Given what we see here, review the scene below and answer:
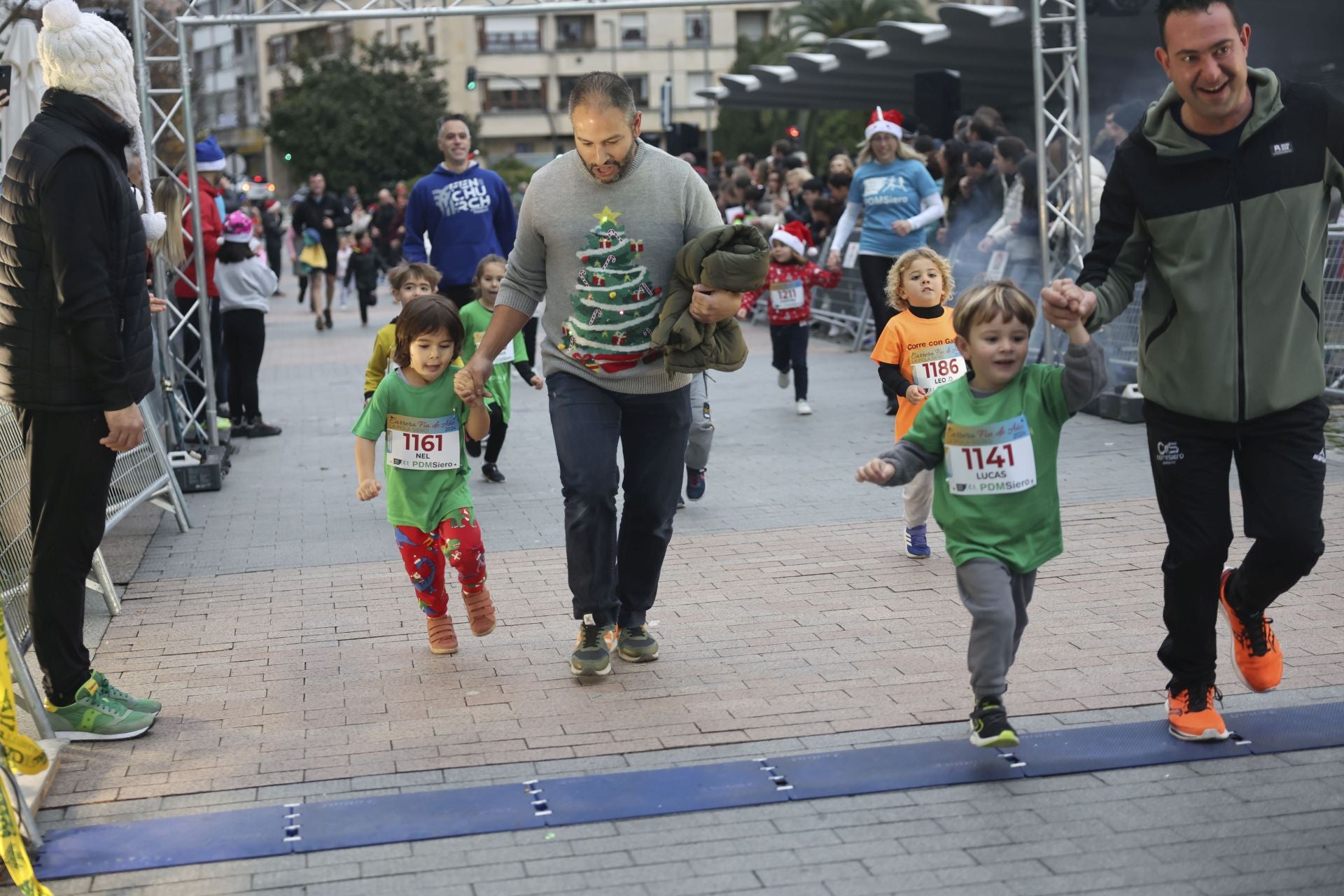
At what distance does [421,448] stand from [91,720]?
1.49 m

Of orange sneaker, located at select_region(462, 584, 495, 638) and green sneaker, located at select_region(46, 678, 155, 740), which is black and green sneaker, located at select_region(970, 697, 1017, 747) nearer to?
orange sneaker, located at select_region(462, 584, 495, 638)

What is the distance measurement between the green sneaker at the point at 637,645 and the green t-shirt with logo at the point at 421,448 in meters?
0.75

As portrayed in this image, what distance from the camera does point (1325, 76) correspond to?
18656 mm

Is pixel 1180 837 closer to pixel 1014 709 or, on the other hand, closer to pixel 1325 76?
pixel 1014 709

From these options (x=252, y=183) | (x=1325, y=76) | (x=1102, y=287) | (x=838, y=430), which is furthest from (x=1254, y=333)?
(x=252, y=183)

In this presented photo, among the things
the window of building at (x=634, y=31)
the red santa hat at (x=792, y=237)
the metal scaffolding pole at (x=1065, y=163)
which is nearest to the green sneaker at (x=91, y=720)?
the red santa hat at (x=792, y=237)

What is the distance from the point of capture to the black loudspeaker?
19109 millimetres

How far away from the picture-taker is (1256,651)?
481cm

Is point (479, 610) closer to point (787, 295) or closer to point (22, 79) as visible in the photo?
point (22, 79)

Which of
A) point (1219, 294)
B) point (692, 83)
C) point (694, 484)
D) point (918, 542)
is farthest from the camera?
point (692, 83)

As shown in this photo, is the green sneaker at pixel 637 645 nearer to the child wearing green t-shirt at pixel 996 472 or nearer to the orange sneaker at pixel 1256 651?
the child wearing green t-shirt at pixel 996 472

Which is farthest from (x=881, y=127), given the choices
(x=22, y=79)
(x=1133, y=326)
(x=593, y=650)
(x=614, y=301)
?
(x=593, y=650)

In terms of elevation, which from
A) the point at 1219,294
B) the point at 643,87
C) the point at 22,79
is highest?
the point at 643,87

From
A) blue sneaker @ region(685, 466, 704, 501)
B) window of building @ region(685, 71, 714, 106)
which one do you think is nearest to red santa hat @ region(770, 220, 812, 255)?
blue sneaker @ region(685, 466, 704, 501)
